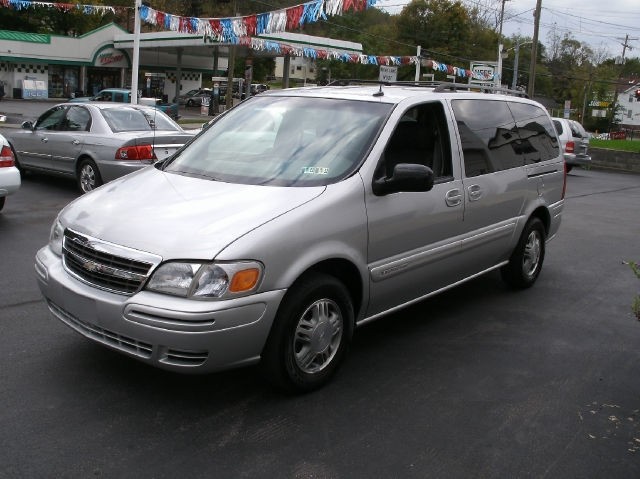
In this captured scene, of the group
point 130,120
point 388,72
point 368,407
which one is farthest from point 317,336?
point 388,72

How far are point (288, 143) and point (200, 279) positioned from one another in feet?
4.97

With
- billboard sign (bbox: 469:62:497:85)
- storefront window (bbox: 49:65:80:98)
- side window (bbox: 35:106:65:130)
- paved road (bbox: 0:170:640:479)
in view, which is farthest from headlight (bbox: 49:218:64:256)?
storefront window (bbox: 49:65:80:98)

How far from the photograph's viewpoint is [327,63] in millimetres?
86562

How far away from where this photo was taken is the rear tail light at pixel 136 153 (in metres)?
10.1

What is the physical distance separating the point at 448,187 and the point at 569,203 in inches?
396

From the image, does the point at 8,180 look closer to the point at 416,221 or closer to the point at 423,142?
the point at 423,142

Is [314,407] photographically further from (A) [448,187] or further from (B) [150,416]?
(A) [448,187]

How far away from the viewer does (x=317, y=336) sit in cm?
404

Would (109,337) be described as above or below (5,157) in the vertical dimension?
below

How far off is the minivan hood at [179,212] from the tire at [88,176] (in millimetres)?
6284

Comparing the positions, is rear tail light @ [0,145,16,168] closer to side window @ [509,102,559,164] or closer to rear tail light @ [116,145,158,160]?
rear tail light @ [116,145,158,160]

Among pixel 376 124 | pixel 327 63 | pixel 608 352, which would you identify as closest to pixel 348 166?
pixel 376 124

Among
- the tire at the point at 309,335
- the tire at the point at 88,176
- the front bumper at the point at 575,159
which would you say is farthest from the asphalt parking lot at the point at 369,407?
the front bumper at the point at 575,159

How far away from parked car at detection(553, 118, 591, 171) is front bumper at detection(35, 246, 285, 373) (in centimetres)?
1745
